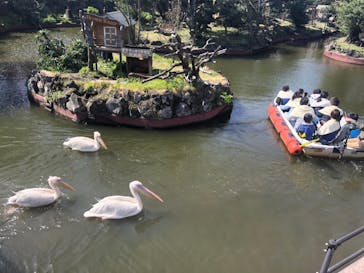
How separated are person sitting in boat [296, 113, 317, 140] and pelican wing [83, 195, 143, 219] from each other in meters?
9.76

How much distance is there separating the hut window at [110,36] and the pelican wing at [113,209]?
13549 mm

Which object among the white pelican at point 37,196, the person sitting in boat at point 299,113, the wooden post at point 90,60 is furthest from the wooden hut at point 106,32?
the white pelican at point 37,196

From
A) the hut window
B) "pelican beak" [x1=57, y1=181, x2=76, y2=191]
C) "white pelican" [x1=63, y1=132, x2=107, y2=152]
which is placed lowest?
"pelican beak" [x1=57, y1=181, x2=76, y2=191]

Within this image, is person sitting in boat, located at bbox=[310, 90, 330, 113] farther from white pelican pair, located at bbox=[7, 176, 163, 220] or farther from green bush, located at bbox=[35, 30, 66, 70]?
green bush, located at bbox=[35, 30, 66, 70]

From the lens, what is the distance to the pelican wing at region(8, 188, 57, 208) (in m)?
12.3

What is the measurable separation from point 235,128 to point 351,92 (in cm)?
1573

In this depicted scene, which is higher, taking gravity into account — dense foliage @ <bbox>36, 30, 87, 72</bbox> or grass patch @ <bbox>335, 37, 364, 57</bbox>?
dense foliage @ <bbox>36, 30, 87, 72</bbox>

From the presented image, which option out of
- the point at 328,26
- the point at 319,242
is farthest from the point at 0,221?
the point at 328,26

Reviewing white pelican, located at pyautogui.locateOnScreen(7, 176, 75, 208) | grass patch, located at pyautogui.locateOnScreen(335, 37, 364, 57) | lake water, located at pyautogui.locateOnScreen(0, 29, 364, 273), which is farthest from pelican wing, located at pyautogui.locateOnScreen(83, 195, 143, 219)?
grass patch, located at pyautogui.locateOnScreen(335, 37, 364, 57)

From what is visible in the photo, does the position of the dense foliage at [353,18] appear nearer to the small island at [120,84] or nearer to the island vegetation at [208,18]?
the island vegetation at [208,18]

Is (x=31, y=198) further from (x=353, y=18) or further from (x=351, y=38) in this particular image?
(x=351, y=38)

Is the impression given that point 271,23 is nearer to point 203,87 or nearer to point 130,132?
point 203,87

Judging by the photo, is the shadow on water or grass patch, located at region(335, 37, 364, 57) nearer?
the shadow on water

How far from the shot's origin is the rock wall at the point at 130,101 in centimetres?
1880
